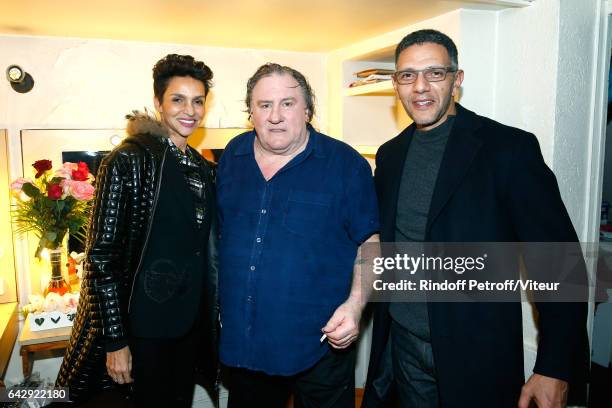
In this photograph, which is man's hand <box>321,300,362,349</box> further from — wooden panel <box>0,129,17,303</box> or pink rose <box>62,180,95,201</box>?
wooden panel <box>0,129,17,303</box>

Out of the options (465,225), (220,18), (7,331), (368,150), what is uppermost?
(220,18)

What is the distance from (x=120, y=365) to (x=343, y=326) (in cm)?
74

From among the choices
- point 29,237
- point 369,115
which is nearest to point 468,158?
point 369,115

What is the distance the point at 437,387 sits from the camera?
63.9 inches

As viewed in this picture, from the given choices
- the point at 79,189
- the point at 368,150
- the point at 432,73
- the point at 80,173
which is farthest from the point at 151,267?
the point at 368,150

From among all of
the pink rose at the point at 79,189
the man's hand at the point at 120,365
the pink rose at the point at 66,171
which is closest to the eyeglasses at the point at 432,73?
the man's hand at the point at 120,365

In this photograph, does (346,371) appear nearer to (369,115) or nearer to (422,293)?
(422,293)

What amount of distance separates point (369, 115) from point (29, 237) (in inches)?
81.9

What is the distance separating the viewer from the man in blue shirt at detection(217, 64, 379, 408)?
5.31 feet

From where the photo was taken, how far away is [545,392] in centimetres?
142

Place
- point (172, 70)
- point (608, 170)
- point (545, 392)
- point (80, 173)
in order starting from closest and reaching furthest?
point (545, 392)
point (172, 70)
point (608, 170)
point (80, 173)

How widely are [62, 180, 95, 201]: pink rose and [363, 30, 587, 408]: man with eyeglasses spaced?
1.43 metres

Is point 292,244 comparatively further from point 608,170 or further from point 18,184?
point 18,184

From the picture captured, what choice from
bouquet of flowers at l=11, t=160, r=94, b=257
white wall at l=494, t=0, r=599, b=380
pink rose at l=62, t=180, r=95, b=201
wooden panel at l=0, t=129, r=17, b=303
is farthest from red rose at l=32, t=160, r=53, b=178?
white wall at l=494, t=0, r=599, b=380
